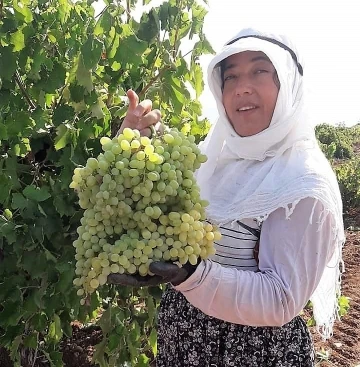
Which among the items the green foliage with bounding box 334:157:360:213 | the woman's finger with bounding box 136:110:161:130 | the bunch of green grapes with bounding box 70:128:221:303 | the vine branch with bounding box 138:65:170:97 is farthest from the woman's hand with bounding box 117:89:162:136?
the green foliage with bounding box 334:157:360:213

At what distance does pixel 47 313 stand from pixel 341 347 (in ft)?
8.91

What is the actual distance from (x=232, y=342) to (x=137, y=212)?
0.63 m

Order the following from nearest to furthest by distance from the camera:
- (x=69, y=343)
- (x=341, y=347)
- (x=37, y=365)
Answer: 1. (x=37, y=365)
2. (x=69, y=343)
3. (x=341, y=347)

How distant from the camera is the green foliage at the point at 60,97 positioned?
225 cm

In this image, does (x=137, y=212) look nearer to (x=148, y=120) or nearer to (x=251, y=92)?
(x=148, y=120)

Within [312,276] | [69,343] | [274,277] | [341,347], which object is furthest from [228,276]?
[341,347]

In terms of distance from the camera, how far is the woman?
1.54m

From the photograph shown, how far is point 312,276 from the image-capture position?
1.57 metres

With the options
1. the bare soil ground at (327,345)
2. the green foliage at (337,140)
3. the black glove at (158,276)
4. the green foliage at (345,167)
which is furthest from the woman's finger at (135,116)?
the green foliage at (337,140)

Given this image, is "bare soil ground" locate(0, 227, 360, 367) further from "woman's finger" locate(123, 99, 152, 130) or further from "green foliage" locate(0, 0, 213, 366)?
"woman's finger" locate(123, 99, 152, 130)

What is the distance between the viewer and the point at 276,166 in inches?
68.8

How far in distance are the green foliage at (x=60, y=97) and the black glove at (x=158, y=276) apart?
36.8 inches

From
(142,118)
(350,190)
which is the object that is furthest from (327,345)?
(350,190)

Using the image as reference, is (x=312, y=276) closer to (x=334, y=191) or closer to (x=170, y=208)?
(x=334, y=191)
